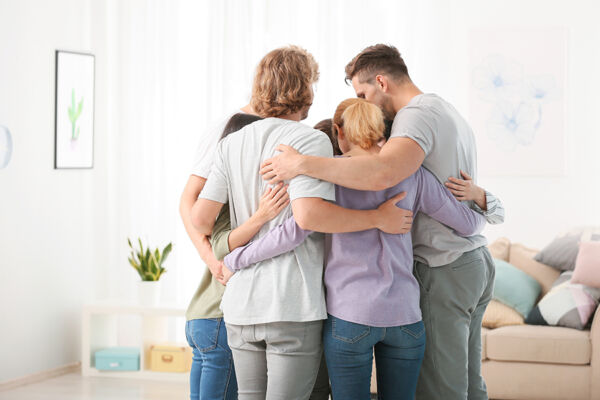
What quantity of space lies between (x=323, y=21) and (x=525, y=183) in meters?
1.70

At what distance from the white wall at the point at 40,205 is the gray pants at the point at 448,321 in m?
2.84

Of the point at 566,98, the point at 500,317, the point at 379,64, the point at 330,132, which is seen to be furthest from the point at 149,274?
the point at 566,98

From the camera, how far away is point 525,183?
182 inches

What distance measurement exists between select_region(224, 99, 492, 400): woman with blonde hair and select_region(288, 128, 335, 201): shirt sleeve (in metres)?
0.08

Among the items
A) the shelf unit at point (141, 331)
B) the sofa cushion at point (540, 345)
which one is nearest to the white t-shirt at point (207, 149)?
the shelf unit at point (141, 331)

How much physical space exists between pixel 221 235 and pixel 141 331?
96.1 inches

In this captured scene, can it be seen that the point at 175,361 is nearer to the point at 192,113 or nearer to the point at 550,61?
the point at 192,113

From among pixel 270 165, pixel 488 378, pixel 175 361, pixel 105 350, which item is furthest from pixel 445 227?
pixel 105 350

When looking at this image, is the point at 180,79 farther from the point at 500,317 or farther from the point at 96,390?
the point at 500,317

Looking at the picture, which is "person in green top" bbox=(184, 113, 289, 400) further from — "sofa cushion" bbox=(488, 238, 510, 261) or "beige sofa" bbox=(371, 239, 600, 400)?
"sofa cushion" bbox=(488, 238, 510, 261)

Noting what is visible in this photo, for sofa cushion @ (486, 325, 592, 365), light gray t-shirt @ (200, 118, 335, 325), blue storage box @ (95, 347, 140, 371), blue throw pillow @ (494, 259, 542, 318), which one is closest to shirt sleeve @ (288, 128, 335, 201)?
light gray t-shirt @ (200, 118, 335, 325)

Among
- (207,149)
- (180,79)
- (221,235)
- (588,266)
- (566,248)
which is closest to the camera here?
(221,235)

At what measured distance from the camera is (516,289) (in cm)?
404

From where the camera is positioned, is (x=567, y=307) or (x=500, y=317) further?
(x=500, y=317)
